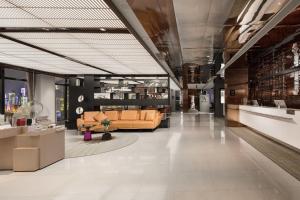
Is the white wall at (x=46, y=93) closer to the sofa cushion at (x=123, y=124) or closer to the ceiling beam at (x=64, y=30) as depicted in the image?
the sofa cushion at (x=123, y=124)

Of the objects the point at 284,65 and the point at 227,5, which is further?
the point at 284,65

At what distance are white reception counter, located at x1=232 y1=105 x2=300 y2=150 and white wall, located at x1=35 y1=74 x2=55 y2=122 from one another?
9.39 meters

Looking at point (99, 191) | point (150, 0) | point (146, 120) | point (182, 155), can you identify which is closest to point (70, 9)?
point (150, 0)

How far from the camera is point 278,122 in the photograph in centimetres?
745

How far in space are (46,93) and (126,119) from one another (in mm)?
4422

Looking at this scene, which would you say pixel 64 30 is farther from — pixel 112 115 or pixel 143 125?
pixel 112 115

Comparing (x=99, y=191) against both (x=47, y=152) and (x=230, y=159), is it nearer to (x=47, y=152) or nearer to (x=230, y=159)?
(x=47, y=152)

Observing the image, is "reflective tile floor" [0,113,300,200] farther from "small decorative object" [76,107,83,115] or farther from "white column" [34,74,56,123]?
"white column" [34,74,56,123]

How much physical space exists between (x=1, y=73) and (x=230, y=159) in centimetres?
928

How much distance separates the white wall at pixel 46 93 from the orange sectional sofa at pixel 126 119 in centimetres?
246

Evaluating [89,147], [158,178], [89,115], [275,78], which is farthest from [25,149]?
[275,78]

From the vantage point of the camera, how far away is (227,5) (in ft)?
21.6

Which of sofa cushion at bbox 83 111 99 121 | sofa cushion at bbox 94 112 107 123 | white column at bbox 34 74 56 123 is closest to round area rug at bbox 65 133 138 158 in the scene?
sofa cushion at bbox 94 112 107 123

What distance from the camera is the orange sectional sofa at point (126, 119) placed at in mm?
11977
